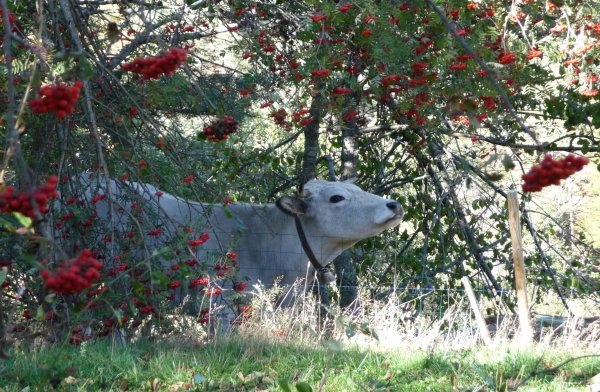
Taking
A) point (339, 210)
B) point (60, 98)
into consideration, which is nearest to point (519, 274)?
point (339, 210)

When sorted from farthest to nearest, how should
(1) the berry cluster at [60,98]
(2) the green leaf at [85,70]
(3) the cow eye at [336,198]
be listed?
(3) the cow eye at [336,198], (2) the green leaf at [85,70], (1) the berry cluster at [60,98]

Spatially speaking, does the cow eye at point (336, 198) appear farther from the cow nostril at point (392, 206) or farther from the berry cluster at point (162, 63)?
the berry cluster at point (162, 63)

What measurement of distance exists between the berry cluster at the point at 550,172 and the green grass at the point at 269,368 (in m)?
1.99

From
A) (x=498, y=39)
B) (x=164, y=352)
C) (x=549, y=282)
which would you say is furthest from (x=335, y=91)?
(x=549, y=282)

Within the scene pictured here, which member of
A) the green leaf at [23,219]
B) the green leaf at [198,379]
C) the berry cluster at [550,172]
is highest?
the berry cluster at [550,172]

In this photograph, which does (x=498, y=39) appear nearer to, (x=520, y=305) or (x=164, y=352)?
(x=520, y=305)

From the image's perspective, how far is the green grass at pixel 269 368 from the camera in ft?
15.1

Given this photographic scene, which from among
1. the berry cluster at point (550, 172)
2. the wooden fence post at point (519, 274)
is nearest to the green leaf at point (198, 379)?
the berry cluster at point (550, 172)

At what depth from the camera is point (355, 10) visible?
670 centimetres

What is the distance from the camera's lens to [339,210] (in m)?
8.16

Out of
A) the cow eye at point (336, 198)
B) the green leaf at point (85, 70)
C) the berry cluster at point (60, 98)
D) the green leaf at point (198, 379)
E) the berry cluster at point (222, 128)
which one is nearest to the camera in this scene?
the berry cluster at point (60, 98)

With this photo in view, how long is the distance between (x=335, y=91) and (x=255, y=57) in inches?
40.4

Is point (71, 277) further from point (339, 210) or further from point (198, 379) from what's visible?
point (339, 210)

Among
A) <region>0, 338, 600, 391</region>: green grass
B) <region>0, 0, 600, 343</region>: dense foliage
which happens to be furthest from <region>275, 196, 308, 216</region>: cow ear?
<region>0, 338, 600, 391</region>: green grass
